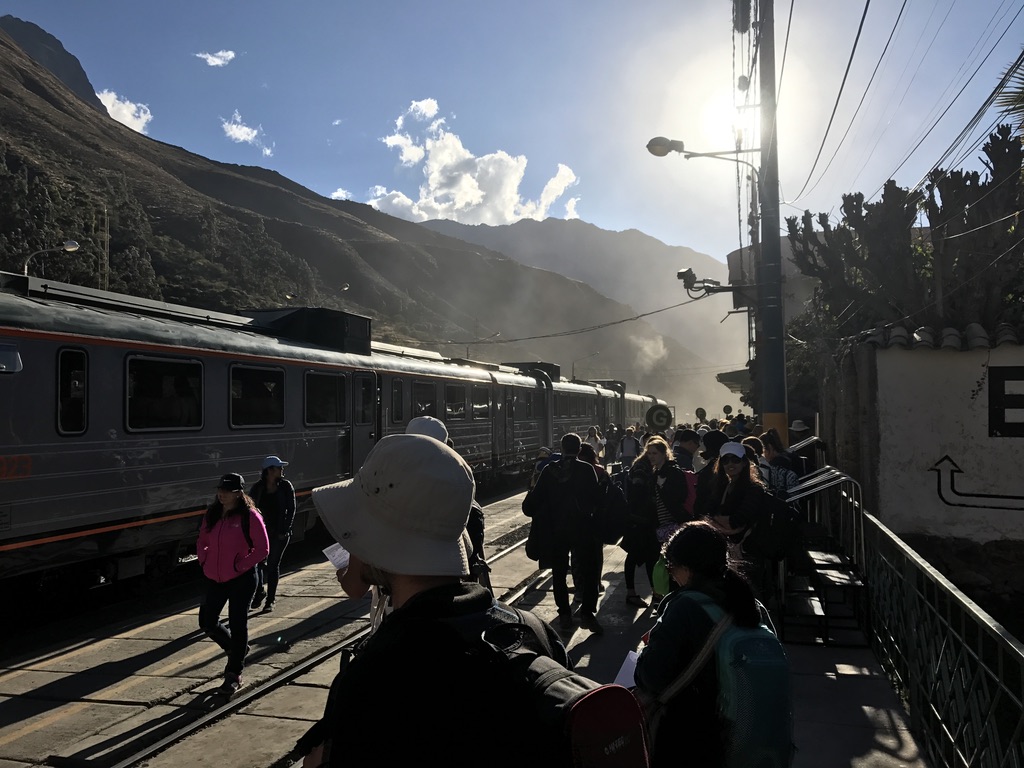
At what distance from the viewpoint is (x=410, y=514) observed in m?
1.76

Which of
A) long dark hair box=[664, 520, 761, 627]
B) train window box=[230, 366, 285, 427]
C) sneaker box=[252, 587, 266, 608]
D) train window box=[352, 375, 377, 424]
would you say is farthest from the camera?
train window box=[352, 375, 377, 424]

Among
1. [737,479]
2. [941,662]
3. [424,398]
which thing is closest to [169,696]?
[737,479]

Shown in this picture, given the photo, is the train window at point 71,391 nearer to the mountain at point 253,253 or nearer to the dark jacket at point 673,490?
the dark jacket at point 673,490

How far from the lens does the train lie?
26.0 feet

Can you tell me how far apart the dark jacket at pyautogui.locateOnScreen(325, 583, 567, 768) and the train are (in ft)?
24.8

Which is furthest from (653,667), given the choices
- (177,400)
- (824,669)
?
(177,400)

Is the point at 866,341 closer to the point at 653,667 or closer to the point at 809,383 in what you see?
the point at 653,667

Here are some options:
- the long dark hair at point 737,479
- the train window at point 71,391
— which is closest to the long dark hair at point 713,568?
the long dark hair at point 737,479

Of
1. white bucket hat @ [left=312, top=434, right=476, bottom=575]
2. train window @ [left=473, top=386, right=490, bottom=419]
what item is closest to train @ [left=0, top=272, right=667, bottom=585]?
train window @ [left=473, top=386, right=490, bottom=419]

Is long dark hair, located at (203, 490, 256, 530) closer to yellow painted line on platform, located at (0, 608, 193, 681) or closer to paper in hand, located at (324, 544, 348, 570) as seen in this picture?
yellow painted line on platform, located at (0, 608, 193, 681)

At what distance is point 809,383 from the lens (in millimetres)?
25281

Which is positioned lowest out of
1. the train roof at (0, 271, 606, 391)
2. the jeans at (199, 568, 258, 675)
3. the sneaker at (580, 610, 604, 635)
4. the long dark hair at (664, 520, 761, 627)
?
the sneaker at (580, 610, 604, 635)

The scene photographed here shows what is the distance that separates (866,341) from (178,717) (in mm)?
8730

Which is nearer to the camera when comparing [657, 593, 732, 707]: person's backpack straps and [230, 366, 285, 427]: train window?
[657, 593, 732, 707]: person's backpack straps
